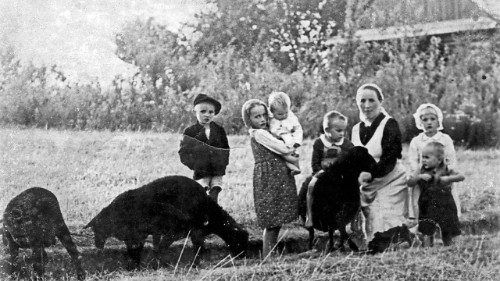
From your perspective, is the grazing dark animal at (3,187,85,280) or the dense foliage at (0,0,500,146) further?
the dense foliage at (0,0,500,146)

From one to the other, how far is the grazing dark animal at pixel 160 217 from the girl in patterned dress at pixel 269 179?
0.32 m

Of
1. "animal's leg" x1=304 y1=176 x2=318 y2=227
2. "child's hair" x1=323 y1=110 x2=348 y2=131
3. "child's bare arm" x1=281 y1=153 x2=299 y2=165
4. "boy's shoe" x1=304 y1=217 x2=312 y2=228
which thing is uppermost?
"child's hair" x1=323 y1=110 x2=348 y2=131

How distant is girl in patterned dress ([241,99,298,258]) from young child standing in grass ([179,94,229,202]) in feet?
0.90

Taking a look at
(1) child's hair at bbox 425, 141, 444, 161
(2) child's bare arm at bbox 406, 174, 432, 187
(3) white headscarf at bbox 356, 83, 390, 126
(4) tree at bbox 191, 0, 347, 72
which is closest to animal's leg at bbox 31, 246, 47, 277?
(4) tree at bbox 191, 0, 347, 72

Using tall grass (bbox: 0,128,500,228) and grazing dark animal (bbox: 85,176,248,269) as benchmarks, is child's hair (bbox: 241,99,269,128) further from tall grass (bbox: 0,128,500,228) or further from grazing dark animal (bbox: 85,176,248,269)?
grazing dark animal (bbox: 85,176,248,269)

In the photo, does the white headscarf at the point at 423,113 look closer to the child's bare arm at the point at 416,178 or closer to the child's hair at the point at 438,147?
the child's hair at the point at 438,147

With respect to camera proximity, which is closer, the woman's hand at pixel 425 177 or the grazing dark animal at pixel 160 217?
the grazing dark animal at pixel 160 217

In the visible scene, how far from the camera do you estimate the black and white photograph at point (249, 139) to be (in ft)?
16.5

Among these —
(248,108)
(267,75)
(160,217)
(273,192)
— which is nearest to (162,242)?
(160,217)

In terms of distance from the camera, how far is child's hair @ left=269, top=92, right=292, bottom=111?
5.18 m

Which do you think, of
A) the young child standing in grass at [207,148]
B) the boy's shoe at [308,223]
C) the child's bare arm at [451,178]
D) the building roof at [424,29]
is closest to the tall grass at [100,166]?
the young child standing in grass at [207,148]

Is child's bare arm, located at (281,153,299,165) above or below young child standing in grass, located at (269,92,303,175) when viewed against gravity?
below

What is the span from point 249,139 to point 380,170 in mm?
1063

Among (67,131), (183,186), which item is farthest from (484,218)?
(67,131)
